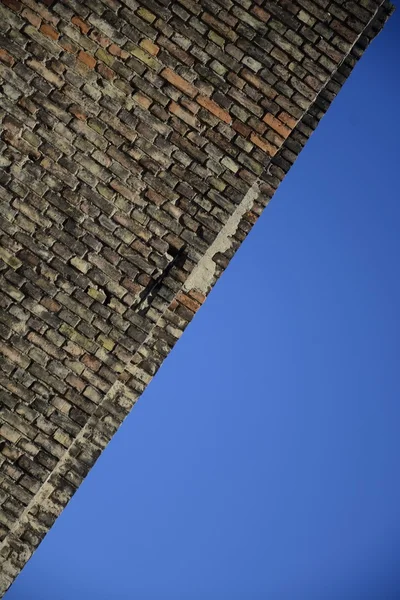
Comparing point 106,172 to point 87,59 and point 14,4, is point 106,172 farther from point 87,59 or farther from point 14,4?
point 14,4

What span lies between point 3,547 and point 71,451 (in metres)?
0.62

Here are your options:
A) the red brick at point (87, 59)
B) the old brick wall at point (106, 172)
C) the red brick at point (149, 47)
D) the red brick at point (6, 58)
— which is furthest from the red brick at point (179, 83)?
the red brick at point (6, 58)

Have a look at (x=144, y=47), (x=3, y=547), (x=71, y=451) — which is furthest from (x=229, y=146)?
(x=3, y=547)

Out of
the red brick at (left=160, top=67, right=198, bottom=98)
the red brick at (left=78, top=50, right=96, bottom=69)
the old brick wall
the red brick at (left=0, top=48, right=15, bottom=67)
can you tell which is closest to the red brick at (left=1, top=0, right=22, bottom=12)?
the old brick wall

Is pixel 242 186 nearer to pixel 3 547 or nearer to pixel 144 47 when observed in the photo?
pixel 144 47

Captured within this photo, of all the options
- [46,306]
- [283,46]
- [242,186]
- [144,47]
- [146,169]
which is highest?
[283,46]

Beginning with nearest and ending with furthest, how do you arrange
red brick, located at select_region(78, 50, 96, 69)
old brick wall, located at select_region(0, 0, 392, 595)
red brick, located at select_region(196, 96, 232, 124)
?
old brick wall, located at select_region(0, 0, 392, 595)
red brick, located at select_region(78, 50, 96, 69)
red brick, located at select_region(196, 96, 232, 124)

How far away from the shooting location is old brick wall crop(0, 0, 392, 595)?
305cm

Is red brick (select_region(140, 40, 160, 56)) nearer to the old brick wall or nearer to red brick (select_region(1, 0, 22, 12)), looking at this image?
the old brick wall

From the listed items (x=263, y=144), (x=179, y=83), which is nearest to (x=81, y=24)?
(x=179, y=83)

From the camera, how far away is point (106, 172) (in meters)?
3.17

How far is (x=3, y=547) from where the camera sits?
123 inches

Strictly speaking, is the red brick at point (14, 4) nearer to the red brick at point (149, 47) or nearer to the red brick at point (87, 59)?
the red brick at point (87, 59)

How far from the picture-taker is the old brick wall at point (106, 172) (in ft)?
10.0
